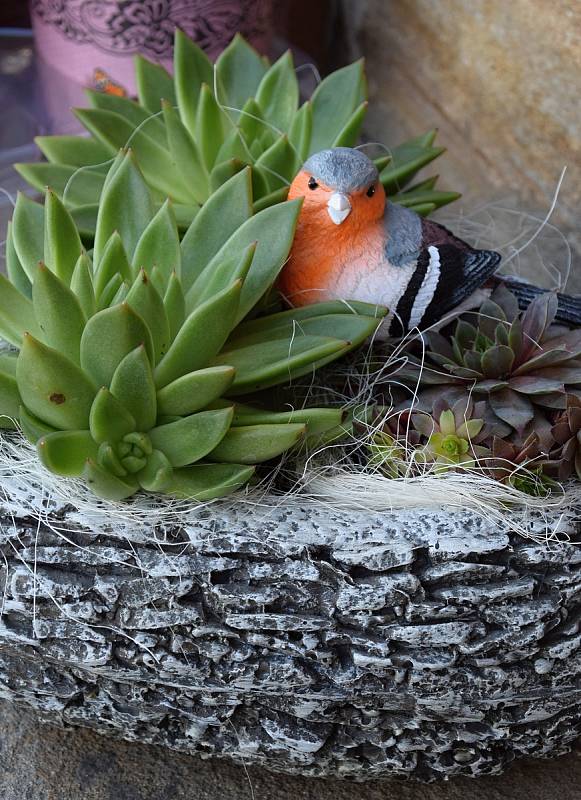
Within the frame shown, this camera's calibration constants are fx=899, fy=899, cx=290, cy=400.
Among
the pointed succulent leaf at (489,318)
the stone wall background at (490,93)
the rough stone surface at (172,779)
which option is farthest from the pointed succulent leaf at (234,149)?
the rough stone surface at (172,779)

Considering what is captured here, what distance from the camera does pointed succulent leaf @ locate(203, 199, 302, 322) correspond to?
85cm

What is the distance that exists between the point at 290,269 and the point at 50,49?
935mm

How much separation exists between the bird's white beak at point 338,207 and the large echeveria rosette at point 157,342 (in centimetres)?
4

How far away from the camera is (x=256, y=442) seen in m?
0.80

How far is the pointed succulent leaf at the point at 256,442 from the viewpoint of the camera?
78 centimetres

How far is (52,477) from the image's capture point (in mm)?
832

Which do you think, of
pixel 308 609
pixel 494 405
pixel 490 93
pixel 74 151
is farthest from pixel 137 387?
pixel 490 93

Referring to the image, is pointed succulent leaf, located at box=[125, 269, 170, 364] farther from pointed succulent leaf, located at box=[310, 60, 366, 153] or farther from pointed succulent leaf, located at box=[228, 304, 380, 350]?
pointed succulent leaf, located at box=[310, 60, 366, 153]

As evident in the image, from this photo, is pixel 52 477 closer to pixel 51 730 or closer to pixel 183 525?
pixel 183 525

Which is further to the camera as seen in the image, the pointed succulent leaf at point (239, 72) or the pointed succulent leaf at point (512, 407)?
the pointed succulent leaf at point (239, 72)

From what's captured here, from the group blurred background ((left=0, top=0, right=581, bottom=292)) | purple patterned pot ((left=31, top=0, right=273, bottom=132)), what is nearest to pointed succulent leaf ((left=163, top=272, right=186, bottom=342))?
blurred background ((left=0, top=0, right=581, bottom=292))

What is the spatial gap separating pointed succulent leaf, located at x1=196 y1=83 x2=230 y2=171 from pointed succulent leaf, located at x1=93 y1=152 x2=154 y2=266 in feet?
0.46

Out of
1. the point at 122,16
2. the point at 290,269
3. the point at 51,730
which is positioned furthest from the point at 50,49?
the point at 51,730

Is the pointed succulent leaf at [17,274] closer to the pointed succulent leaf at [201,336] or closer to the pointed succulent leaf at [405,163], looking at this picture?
the pointed succulent leaf at [201,336]
